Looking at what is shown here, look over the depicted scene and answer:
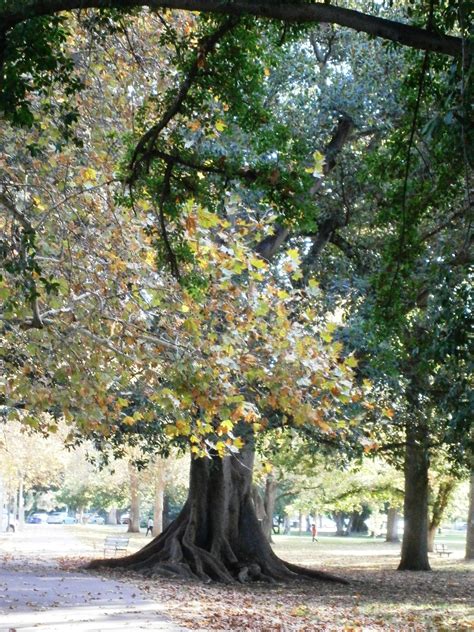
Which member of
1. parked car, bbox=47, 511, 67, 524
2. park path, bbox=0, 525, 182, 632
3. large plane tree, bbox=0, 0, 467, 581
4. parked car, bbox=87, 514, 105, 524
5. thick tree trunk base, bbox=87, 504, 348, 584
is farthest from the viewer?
parked car, bbox=87, 514, 105, 524

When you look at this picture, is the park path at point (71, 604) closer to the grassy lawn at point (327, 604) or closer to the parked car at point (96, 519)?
the grassy lawn at point (327, 604)

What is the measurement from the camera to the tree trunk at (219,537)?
861 inches

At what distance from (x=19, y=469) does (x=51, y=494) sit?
5667 centimetres

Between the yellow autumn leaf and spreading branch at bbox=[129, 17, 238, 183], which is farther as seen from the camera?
the yellow autumn leaf

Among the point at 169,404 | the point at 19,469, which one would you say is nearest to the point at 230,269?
the point at 169,404

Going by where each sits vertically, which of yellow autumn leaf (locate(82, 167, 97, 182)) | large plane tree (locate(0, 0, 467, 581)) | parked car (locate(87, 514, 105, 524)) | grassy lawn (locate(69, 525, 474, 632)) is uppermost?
yellow autumn leaf (locate(82, 167, 97, 182))

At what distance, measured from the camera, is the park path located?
1207 centimetres

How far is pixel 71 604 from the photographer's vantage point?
1473 centimetres

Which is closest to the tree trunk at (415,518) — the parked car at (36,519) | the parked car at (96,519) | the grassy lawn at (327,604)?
the grassy lawn at (327,604)

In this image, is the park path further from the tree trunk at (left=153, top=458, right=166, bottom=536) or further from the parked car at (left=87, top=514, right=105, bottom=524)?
the parked car at (left=87, top=514, right=105, bottom=524)

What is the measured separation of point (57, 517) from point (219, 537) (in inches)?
3846

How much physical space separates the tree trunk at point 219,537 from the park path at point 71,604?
72.7 inches

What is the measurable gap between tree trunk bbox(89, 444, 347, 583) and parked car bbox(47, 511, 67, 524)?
91192mm

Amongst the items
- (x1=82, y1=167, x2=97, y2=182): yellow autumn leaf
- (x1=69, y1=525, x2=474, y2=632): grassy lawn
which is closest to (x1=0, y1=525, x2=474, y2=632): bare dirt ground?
(x1=69, y1=525, x2=474, y2=632): grassy lawn
